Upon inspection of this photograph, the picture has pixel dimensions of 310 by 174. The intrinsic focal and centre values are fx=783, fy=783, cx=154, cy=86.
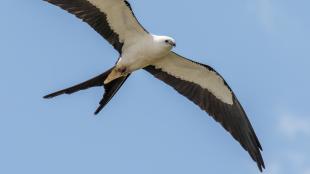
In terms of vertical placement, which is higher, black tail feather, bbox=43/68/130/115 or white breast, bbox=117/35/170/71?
white breast, bbox=117/35/170/71

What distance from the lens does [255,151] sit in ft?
49.2

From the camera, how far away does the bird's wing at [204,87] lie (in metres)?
15.7

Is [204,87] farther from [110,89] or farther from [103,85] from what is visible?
[103,85]

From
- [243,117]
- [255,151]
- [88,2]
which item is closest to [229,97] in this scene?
Result: [243,117]

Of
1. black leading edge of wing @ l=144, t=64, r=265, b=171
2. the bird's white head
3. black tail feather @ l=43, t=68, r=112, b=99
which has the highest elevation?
the bird's white head

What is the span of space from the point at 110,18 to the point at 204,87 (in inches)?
101

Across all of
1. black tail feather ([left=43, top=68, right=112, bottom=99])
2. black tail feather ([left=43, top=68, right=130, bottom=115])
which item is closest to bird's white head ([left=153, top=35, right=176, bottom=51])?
black tail feather ([left=43, top=68, right=130, bottom=115])

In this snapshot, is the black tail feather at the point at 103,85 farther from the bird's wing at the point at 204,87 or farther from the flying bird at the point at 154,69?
the bird's wing at the point at 204,87

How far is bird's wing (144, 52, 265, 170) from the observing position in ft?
51.5

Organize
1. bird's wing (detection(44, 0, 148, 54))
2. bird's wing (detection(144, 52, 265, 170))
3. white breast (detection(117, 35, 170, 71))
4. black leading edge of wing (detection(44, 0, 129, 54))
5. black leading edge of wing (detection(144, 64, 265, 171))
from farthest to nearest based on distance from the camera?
bird's wing (detection(144, 52, 265, 170)), black leading edge of wing (detection(144, 64, 265, 171)), white breast (detection(117, 35, 170, 71)), bird's wing (detection(44, 0, 148, 54)), black leading edge of wing (detection(44, 0, 129, 54))

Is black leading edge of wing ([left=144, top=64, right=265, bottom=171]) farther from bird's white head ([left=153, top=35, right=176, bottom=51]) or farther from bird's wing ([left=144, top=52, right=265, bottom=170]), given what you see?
bird's white head ([left=153, top=35, right=176, bottom=51])

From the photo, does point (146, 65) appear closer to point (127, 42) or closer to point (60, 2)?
point (127, 42)

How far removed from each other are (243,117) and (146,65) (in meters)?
2.25

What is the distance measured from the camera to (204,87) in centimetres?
1622
